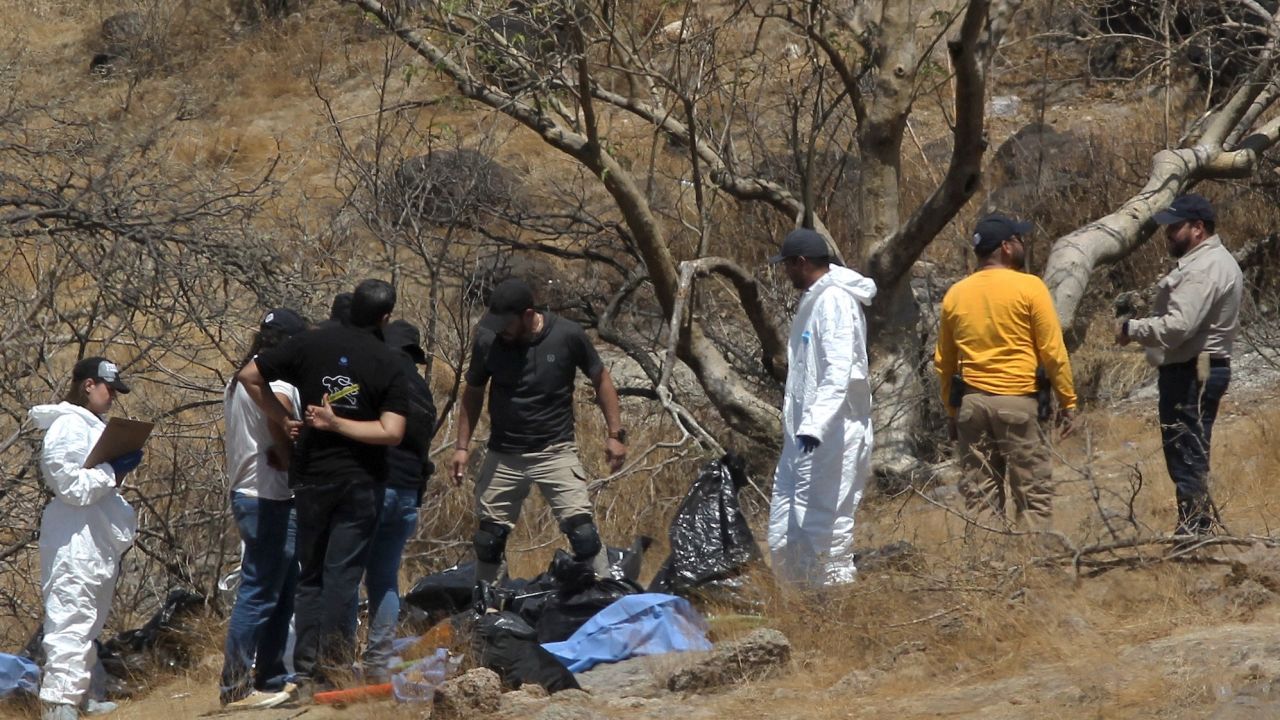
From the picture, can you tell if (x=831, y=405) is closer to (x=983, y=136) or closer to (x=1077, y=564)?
(x=1077, y=564)

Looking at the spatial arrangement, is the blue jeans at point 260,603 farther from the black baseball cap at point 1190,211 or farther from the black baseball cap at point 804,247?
the black baseball cap at point 1190,211

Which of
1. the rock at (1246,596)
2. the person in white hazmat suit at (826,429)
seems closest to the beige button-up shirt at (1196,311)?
the rock at (1246,596)

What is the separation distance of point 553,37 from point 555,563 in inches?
141

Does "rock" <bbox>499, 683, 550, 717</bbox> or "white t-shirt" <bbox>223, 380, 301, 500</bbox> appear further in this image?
"white t-shirt" <bbox>223, 380, 301, 500</bbox>

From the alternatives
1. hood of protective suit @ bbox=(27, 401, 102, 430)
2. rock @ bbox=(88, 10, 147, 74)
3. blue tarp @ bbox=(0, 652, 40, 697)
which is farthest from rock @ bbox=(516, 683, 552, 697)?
rock @ bbox=(88, 10, 147, 74)

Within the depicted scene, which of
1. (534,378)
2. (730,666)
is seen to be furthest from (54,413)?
(730,666)

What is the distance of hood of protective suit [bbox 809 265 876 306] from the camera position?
6176mm

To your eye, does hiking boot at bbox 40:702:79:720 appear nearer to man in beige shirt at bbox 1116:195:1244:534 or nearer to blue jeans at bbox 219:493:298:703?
blue jeans at bbox 219:493:298:703

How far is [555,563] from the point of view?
624 cm

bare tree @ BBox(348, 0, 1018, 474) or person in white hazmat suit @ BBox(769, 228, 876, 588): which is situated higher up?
bare tree @ BBox(348, 0, 1018, 474)

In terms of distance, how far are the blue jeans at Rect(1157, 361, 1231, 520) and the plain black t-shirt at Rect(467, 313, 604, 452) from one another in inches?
96.1

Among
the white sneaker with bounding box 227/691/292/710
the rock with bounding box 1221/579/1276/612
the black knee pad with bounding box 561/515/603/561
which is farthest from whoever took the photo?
the black knee pad with bounding box 561/515/603/561

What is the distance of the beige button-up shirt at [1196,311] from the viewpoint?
611 centimetres

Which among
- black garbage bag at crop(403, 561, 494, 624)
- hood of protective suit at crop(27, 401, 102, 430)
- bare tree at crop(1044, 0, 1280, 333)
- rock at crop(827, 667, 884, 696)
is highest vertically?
bare tree at crop(1044, 0, 1280, 333)
